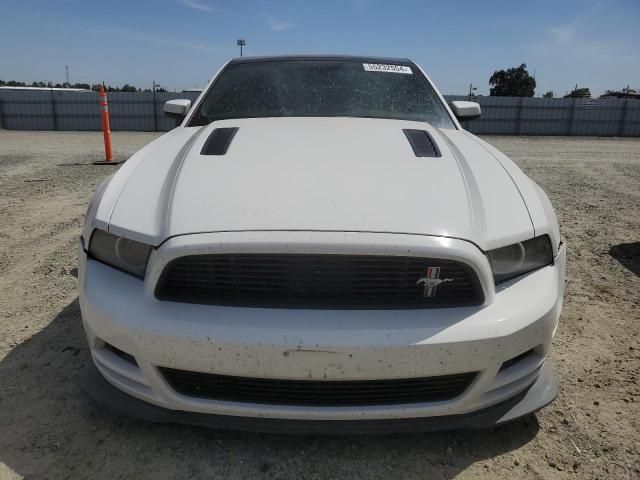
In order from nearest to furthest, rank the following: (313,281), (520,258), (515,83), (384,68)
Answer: (313,281) → (520,258) → (384,68) → (515,83)

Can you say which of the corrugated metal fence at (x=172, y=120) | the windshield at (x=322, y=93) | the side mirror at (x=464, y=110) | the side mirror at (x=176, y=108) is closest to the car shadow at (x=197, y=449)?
the windshield at (x=322, y=93)

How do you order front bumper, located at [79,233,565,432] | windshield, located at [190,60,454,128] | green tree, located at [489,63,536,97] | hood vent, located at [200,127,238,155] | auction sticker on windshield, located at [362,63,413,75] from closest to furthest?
front bumper, located at [79,233,565,432], hood vent, located at [200,127,238,155], windshield, located at [190,60,454,128], auction sticker on windshield, located at [362,63,413,75], green tree, located at [489,63,536,97]

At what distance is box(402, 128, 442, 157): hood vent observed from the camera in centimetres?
216

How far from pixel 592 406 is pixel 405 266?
118 centimetres

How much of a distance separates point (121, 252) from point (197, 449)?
2.52 ft

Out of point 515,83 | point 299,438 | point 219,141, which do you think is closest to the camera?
point 299,438

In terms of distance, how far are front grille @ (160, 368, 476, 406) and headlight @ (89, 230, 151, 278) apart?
14.7 inches

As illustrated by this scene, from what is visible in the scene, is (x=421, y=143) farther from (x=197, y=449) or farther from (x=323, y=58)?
(x=197, y=449)

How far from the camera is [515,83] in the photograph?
5609cm

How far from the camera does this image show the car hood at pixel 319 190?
1.62m

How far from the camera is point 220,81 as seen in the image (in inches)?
125

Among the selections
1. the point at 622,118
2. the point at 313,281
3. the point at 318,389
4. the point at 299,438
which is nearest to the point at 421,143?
the point at 313,281

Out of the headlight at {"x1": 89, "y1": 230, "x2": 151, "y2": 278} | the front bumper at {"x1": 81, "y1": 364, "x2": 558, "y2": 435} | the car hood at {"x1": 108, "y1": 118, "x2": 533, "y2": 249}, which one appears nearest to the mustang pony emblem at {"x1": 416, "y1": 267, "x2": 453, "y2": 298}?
the car hood at {"x1": 108, "y1": 118, "x2": 533, "y2": 249}

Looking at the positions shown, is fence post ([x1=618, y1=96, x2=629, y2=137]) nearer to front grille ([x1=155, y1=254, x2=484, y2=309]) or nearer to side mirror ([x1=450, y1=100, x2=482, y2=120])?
side mirror ([x1=450, y1=100, x2=482, y2=120])
